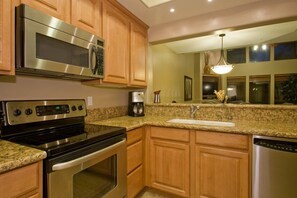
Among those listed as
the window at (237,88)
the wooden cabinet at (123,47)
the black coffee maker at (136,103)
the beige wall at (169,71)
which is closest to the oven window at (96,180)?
the wooden cabinet at (123,47)

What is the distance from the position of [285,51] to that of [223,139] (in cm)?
532

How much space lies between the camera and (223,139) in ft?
5.27

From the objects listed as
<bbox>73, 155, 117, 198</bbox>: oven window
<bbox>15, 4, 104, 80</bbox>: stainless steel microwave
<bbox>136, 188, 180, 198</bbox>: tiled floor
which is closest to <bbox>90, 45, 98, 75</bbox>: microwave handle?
<bbox>15, 4, 104, 80</bbox>: stainless steel microwave

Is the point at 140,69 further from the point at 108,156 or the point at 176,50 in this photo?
the point at 176,50

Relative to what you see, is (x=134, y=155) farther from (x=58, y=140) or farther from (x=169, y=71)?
(x=169, y=71)

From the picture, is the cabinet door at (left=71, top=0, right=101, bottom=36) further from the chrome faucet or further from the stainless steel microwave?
the chrome faucet

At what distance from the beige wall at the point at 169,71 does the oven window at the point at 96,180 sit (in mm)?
1506

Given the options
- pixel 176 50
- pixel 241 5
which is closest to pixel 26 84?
pixel 241 5

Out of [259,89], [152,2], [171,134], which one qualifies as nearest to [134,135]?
[171,134]

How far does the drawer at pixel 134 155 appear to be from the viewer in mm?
1740

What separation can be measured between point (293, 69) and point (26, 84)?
257 inches

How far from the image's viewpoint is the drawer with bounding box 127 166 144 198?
1.75 metres

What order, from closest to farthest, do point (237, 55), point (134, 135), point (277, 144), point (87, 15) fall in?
point (277, 144) < point (87, 15) < point (134, 135) < point (237, 55)

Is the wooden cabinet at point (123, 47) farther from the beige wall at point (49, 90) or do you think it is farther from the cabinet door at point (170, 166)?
the cabinet door at point (170, 166)
